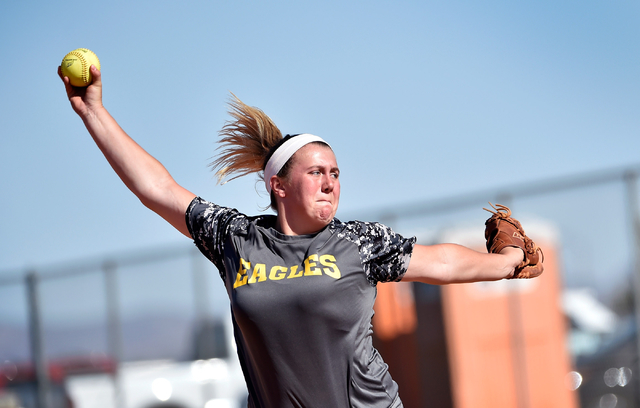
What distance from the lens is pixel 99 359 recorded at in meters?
10.2

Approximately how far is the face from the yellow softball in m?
1.09

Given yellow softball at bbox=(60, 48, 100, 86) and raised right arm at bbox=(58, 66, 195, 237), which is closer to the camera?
raised right arm at bbox=(58, 66, 195, 237)

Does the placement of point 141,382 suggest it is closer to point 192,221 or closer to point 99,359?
point 99,359

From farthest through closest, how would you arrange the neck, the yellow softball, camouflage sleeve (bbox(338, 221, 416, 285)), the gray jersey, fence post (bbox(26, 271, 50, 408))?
1. fence post (bbox(26, 271, 50, 408))
2. the yellow softball
3. the neck
4. camouflage sleeve (bbox(338, 221, 416, 285))
5. the gray jersey

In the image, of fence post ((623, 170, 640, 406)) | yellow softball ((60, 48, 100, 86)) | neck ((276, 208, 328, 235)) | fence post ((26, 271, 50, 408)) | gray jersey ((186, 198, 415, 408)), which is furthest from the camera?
fence post ((26, 271, 50, 408))

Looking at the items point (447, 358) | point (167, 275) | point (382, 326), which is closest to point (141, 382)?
point (167, 275)

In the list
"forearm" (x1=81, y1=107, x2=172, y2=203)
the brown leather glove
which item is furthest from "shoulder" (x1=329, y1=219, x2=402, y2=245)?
"forearm" (x1=81, y1=107, x2=172, y2=203)

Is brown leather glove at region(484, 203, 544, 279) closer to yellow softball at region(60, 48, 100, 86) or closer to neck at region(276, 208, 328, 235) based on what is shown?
neck at region(276, 208, 328, 235)

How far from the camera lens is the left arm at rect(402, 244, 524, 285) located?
2871 millimetres

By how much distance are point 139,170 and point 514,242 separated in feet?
5.95

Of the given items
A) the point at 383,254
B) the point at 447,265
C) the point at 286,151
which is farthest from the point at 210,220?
the point at 447,265

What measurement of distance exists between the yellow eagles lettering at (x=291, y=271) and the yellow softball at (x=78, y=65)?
1233 mm

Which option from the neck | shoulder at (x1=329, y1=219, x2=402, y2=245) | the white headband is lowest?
shoulder at (x1=329, y1=219, x2=402, y2=245)

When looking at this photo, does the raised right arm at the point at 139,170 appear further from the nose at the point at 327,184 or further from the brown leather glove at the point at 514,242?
the brown leather glove at the point at 514,242
